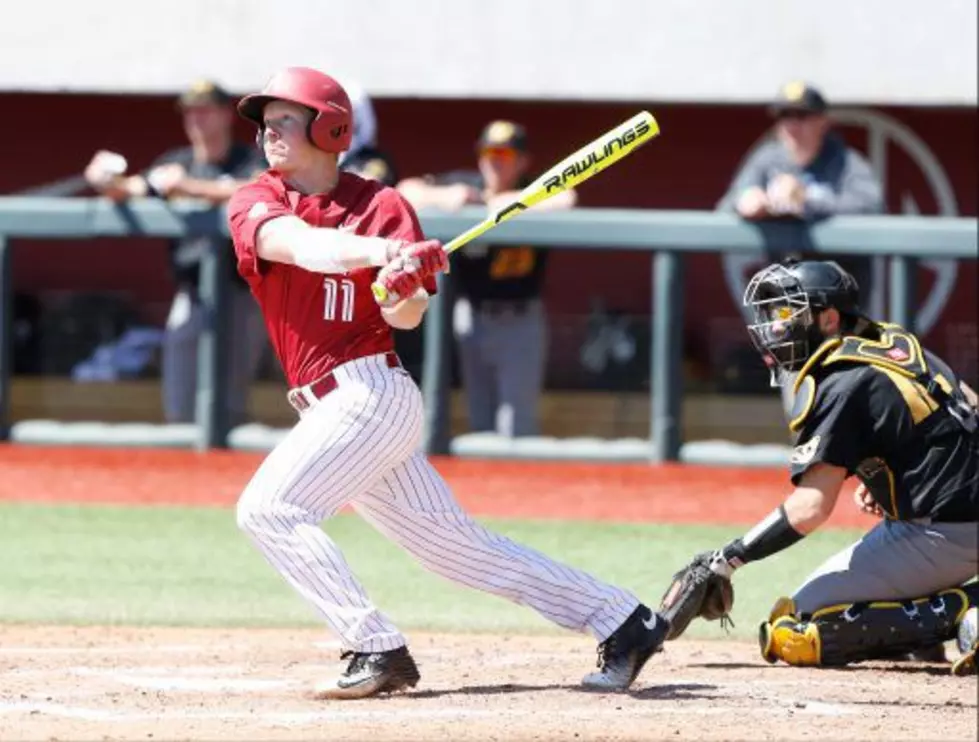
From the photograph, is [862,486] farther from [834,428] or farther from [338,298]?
[338,298]

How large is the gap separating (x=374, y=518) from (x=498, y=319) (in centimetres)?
509

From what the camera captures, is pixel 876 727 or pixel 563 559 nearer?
pixel 876 727

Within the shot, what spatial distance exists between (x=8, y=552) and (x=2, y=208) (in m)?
3.10

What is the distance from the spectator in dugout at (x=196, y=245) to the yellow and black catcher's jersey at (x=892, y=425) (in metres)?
5.19

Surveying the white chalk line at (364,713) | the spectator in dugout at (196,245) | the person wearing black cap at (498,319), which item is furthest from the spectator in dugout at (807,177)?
the white chalk line at (364,713)

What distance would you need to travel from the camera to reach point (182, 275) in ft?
37.1

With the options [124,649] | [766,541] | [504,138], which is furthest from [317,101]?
[504,138]

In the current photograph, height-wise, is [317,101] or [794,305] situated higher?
[317,101]

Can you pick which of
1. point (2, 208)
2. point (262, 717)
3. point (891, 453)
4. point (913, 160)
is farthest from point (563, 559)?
point (913, 160)

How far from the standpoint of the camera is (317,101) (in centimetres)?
572

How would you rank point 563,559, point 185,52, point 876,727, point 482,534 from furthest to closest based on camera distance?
point 185,52 → point 563,559 → point 482,534 → point 876,727

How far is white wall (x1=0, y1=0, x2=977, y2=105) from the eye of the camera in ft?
40.5

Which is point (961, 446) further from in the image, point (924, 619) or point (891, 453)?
point (924, 619)

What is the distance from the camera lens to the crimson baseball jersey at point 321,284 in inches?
224
